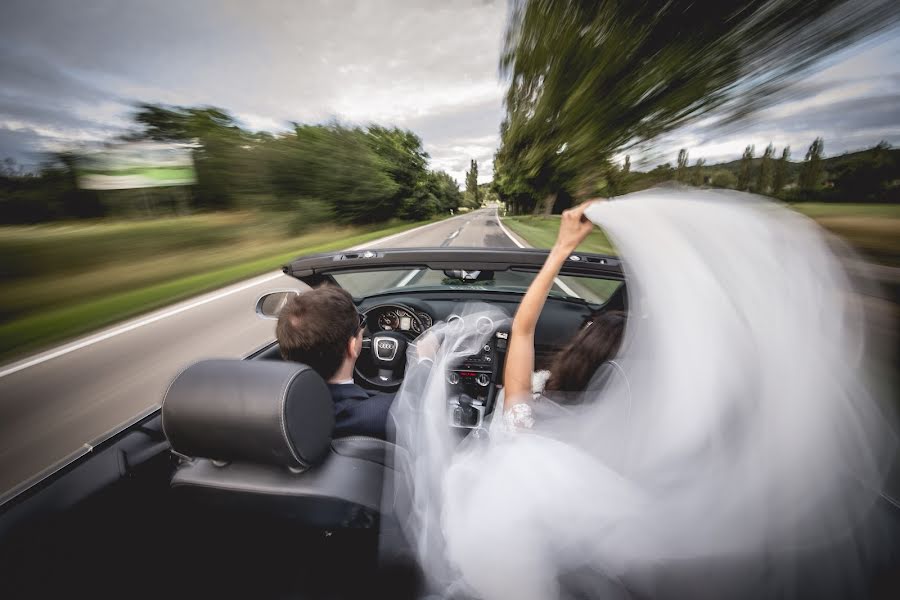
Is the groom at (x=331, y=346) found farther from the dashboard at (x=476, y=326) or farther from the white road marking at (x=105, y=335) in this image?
the white road marking at (x=105, y=335)

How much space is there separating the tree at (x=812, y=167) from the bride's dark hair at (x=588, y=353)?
2560mm

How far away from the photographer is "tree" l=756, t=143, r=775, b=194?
103 inches

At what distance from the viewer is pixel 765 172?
10.2ft

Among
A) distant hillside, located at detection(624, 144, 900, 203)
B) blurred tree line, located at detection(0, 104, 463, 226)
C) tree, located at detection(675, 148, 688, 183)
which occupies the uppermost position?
blurred tree line, located at detection(0, 104, 463, 226)

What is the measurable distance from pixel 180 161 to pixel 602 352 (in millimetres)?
21891

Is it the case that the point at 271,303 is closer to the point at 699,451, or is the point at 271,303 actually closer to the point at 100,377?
the point at 699,451

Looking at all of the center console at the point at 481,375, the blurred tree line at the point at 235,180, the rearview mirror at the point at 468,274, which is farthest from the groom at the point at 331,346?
the blurred tree line at the point at 235,180

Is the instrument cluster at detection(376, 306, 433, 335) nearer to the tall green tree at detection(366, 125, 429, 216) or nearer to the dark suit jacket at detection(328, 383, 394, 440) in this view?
the dark suit jacket at detection(328, 383, 394, 440)

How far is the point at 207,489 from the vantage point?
3.86 ft

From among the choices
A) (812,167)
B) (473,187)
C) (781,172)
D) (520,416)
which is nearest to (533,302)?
(520,416)

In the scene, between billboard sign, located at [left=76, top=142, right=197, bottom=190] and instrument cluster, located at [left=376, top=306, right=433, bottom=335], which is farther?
billboard sign, located at [left=76, top=142, right=197, bottom=190]

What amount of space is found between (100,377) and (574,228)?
5499 millimetres

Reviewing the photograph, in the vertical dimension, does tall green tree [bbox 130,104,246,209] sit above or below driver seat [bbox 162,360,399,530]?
above

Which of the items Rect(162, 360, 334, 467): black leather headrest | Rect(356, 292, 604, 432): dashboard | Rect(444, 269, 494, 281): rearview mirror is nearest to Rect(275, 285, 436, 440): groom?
Rect(162, 360, 334, 467): black leather headrest
